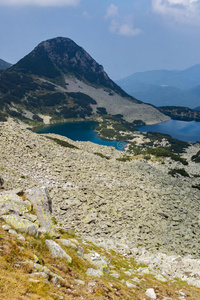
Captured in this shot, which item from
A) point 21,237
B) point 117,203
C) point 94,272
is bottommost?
point 117,203

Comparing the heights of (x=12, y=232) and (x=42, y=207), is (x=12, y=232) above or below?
above

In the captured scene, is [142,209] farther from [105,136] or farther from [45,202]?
[105,136]

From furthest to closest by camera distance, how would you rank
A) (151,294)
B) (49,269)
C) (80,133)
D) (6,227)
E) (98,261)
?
1. (80,133)
2. (98,261)
3. (151,294)
4. (6,227)
5. (49,269)

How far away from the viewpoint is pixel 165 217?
100ft

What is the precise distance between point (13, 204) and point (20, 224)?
2.31m

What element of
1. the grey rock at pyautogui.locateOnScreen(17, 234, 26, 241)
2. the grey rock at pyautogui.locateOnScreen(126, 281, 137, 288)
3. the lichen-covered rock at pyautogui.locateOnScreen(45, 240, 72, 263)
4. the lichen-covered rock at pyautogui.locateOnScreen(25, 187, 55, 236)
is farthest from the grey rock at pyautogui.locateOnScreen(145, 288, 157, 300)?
the grey rock at pyautogui.locateOnScreen(17, 234, 26, 241)

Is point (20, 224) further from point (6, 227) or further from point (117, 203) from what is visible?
point (117, 203)

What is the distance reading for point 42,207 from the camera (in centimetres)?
1711

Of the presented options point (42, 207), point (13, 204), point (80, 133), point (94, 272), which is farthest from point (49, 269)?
point (80, 133)

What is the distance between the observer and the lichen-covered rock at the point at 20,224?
13.4m

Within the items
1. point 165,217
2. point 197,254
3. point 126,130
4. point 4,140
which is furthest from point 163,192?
point 126,130

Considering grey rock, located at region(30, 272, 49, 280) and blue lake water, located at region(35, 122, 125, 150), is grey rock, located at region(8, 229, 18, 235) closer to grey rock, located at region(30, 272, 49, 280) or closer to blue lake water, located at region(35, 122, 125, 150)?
grey rock, located at region(30, 272, 49, 280)

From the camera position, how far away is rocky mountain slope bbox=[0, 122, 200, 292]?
24.2 metres

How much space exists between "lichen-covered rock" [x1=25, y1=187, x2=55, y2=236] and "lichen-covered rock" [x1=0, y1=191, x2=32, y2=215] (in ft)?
2.49
